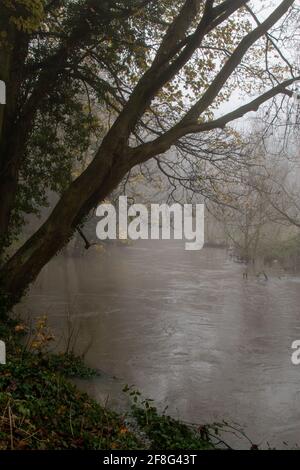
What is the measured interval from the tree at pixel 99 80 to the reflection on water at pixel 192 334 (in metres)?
3.27

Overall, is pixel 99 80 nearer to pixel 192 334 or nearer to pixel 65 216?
pixel 65 216

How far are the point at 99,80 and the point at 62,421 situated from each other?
807cm

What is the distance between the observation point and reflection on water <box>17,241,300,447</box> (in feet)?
27.7

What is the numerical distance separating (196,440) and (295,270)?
21.8m

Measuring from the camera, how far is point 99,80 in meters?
11.2

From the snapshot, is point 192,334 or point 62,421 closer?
point 62,421

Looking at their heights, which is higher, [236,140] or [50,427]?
[236,140]

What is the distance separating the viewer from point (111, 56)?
11219 mm

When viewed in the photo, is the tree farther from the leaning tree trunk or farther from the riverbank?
the riverbank

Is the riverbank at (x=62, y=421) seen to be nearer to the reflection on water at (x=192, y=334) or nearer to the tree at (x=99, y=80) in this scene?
the reflection on water at (x=192, y=334)

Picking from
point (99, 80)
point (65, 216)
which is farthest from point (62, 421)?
point (99, 80)

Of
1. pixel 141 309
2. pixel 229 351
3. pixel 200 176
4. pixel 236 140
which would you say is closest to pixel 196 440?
pixel 229 351

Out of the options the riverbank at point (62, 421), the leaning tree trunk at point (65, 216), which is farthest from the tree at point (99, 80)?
the riverbank at point (62, 421)

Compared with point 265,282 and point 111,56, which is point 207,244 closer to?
point 265,282
